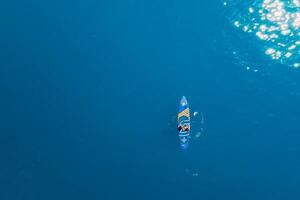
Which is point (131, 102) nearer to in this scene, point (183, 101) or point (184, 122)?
point (183, 101)

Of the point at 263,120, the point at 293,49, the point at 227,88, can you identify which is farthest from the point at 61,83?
the point at 293,49

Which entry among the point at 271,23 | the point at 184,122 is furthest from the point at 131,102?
the point at 271,23

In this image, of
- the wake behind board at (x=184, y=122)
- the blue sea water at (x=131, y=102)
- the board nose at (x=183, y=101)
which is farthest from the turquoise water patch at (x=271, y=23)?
the wake behind board at (x=184, y=122)

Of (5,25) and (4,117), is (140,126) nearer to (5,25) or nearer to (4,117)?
(4,117)

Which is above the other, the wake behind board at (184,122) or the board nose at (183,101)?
the board nose at (183,101)

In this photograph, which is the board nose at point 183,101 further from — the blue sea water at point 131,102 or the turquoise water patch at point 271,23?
the turquoise water patch at point 271,23

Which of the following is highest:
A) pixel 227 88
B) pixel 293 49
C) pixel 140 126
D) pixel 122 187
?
pixel 293 49
